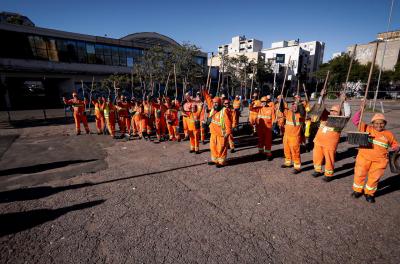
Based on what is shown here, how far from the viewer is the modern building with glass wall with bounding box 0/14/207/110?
21016 millimetres

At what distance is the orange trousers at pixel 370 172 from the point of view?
12.2 feet

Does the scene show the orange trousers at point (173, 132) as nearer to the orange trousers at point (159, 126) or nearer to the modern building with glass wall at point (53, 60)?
the orange trousers at point (159, 126)

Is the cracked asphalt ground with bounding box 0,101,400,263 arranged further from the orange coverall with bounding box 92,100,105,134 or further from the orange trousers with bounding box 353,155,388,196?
the orange coverall with bounding box 92,100,105,134

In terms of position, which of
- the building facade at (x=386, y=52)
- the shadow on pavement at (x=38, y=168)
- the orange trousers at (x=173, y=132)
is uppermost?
the building facade at (x=386, y=52)

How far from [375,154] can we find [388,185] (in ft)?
5.72

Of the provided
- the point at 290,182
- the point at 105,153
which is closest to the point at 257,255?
the point at 290,182

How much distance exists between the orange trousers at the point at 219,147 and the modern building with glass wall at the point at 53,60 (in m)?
19.6

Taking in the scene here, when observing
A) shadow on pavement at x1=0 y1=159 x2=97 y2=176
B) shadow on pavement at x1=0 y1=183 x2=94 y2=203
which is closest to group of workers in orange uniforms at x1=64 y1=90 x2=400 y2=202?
shadow on pavement at x1=0 y1=159 x2=97 y2=176

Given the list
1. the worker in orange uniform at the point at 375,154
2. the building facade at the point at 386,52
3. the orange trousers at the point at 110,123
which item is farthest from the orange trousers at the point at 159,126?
the building facade at the point at 386,52

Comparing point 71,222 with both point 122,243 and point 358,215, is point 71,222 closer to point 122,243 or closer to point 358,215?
point 122,243

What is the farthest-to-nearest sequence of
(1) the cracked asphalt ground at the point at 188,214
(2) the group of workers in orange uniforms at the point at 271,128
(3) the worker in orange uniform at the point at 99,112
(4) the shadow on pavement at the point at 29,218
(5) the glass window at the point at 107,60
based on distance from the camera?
(5) the glass window at the point at 107,60, (3) the worker in orange uniform at the point at 99,112, (2) the group of workers in orange uniforms at the point at 271,128, (4) the shadow on pavement at the point at 29,218, (1) the cracked asphalt ground at the point at 188,214

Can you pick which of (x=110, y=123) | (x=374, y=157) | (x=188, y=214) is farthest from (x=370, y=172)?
(x=110, y=123)

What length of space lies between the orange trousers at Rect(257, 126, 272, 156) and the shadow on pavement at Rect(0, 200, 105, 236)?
15.4ft

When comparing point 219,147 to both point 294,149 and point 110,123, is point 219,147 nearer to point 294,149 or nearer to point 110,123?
point 294,149
